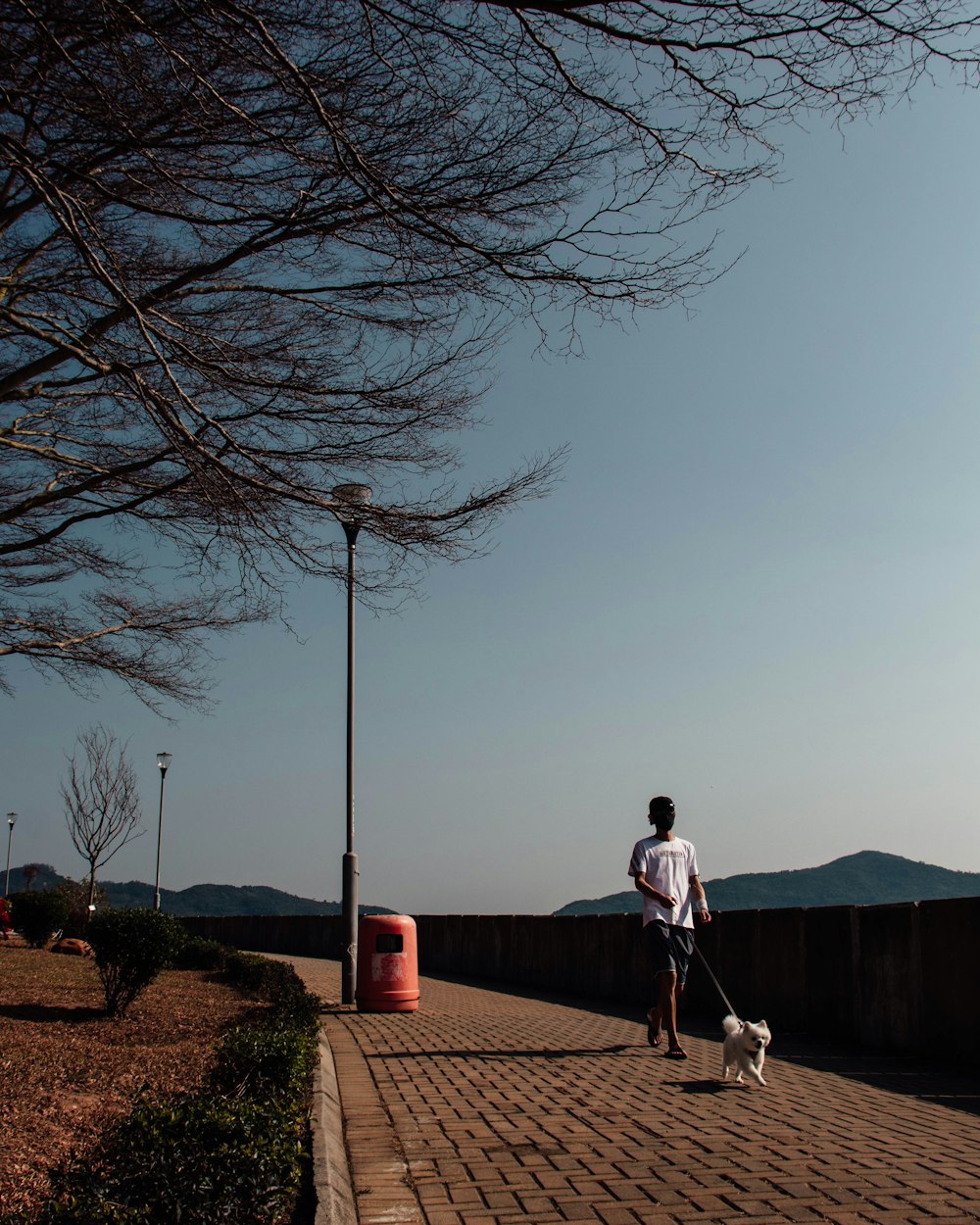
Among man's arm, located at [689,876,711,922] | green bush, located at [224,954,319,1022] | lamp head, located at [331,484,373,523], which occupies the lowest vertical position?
green bush, located at [224,954,319,1022]

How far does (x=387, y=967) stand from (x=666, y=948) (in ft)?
18.0

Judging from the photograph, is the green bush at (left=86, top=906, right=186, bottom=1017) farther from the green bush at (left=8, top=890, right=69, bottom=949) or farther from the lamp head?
the green bush at (left=8, top=890, right=69, bottom=949)

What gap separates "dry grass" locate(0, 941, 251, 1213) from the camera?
6090mm

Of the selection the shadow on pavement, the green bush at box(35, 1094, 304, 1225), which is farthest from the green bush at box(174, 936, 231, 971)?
the green bush at box(35, 1094, 304, 1225)

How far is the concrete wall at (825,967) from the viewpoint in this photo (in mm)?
Result: 9031

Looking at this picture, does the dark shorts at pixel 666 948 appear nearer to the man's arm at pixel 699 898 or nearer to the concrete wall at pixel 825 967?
the man's arm at pixel 699 898

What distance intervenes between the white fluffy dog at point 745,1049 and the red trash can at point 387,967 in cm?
640

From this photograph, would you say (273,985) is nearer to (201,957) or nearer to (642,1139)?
(201,957)

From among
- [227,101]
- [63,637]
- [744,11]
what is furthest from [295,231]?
[63,637]

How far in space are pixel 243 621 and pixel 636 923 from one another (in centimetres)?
670

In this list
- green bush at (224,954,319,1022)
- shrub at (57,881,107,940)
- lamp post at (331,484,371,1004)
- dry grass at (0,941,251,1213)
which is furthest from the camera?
shrub at (57,881,107,940)

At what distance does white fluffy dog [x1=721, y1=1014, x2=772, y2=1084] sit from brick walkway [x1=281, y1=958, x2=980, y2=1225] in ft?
0.47

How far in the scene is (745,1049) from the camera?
7574 mm

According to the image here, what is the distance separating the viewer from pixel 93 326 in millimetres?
9023
